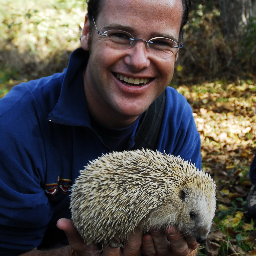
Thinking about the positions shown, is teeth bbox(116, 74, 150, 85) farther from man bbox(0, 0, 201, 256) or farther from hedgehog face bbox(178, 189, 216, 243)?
hedgehog face bbox(178, 189, 216, 243)

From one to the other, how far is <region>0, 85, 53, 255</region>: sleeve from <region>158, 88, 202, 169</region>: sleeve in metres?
1.43

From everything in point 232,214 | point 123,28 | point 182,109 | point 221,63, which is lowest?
point 232,214

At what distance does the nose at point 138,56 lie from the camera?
2.75m

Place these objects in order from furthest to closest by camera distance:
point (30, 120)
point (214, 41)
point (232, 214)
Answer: point (214, 41), point (232, 214), point (30, 120)

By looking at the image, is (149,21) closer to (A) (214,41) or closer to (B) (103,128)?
(B) (103,128)

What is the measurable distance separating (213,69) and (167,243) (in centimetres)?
889

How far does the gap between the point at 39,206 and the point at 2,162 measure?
53 centimetres

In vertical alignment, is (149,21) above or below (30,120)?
above

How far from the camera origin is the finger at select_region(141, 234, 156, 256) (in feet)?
8.83

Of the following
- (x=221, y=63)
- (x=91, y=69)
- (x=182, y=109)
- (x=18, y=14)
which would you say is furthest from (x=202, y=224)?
(x=18, y=14)

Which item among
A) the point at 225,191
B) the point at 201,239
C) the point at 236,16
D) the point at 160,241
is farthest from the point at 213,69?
the point at 160,241

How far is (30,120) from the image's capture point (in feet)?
9.23

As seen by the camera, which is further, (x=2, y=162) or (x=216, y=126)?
(x=216, y=126)

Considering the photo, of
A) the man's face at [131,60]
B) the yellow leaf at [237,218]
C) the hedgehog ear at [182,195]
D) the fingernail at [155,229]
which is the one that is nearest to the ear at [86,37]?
the man's face at [131,60]
